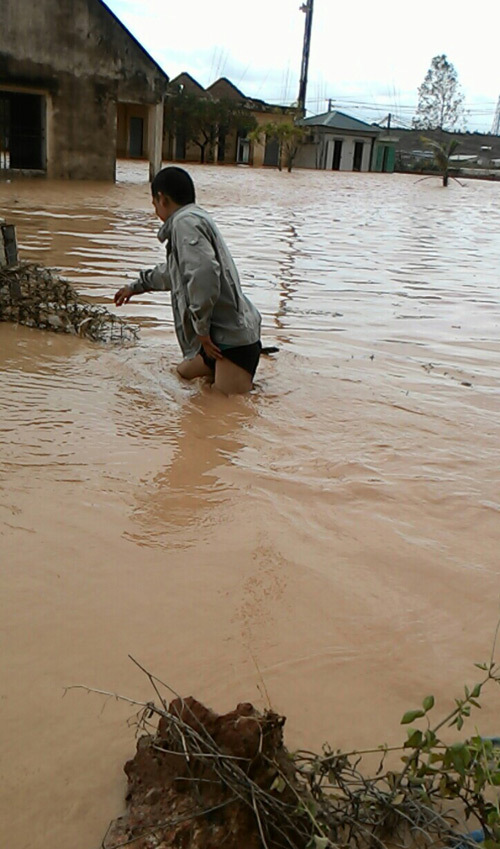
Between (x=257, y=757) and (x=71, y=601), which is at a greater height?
(x=257, y=757)

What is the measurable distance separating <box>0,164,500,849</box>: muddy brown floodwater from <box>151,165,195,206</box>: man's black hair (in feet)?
3.99

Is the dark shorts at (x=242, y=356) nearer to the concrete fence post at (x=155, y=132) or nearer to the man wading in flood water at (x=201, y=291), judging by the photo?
the man wading in flood water at (x=201, y=291)

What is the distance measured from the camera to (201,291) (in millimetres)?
4453

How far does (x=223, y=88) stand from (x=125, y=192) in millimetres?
30639

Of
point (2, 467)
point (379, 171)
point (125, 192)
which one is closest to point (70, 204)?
point (125, 192)

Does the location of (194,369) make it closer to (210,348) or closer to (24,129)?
(210,348)

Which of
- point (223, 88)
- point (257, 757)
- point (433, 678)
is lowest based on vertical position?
point (433, 678)

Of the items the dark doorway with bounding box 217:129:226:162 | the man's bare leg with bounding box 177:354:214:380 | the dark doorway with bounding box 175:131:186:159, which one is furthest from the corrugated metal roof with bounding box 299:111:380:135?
the man's bare leg with bounding box 177:354:214:380

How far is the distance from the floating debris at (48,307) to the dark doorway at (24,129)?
50.4 ft

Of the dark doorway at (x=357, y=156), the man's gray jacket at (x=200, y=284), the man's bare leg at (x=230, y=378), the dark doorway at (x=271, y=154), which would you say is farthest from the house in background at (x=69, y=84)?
the dark doorway at (x=357, y=156)

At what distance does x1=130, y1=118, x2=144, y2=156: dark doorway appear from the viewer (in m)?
37.2

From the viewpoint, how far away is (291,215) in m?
17.5

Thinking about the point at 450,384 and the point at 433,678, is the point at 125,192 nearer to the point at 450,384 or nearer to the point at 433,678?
the point at 450,384

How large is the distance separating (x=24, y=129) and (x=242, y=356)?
750 inches
